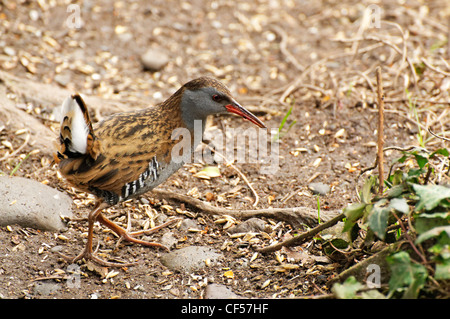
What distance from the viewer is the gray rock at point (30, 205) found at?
4.00 meters

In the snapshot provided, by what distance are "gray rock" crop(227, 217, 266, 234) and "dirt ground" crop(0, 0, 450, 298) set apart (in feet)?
0.27

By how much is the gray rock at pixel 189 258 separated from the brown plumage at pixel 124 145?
0.22 metres

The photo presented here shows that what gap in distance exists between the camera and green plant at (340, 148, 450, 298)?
107 inches

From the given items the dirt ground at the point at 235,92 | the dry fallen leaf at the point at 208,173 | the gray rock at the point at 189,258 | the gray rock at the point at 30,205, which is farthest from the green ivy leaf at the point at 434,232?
the gray rock at the point at 30,205

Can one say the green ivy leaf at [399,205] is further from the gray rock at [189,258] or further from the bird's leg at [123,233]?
the bird's leg at [123,233]

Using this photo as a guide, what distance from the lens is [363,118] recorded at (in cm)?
543

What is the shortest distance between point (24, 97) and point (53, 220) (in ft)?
6.13

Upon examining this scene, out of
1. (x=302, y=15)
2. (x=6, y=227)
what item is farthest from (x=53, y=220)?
(x=302, y=15)

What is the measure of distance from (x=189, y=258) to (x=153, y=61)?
3.48 m

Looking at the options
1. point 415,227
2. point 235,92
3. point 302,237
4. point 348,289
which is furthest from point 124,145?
point 235,92

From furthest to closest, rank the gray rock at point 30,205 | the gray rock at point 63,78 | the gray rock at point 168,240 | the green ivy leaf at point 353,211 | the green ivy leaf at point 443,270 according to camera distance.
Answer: the gray rock at point 63,78
the gray rock at point 168,240
the gray rock at point 30,205
the green ivy leaf at point 353,211
the green ivy leaf at point 443,270

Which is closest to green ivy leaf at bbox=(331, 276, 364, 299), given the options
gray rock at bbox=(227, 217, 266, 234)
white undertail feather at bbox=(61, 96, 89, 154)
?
gray rock at bbox=(227, 217, 266, 234)

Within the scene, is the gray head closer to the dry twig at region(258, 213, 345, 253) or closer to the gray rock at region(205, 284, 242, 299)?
the dry twig at region(258, 213, 345, 253)

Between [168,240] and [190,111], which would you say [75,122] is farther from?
[168,240]
